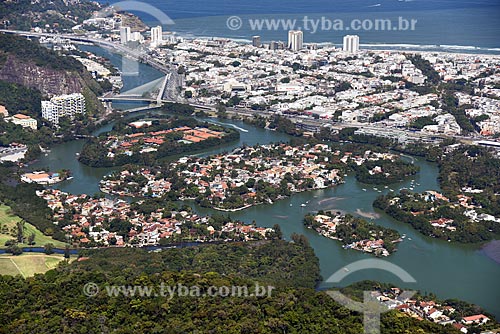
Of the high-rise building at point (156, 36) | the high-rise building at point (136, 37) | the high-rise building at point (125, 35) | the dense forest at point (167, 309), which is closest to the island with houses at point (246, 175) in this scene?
the dense forest at point (167, 309)

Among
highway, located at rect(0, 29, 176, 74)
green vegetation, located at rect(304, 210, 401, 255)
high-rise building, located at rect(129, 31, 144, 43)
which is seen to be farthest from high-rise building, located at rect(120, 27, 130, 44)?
green vegetation, located at rect(304, 210, 401, 255)

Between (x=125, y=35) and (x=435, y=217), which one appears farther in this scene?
(x=125, y=35)

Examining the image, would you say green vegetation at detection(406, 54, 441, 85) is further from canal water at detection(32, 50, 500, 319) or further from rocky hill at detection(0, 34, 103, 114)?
rocky hill at detection(0, 34, 103, 114)

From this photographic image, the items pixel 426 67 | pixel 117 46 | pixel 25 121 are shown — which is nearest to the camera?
pixel 25 121

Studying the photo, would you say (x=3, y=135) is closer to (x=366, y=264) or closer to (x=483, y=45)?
(x=366, y=264)

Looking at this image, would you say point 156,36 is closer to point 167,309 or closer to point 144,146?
point 144,146

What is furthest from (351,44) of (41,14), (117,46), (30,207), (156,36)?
(30,207)
